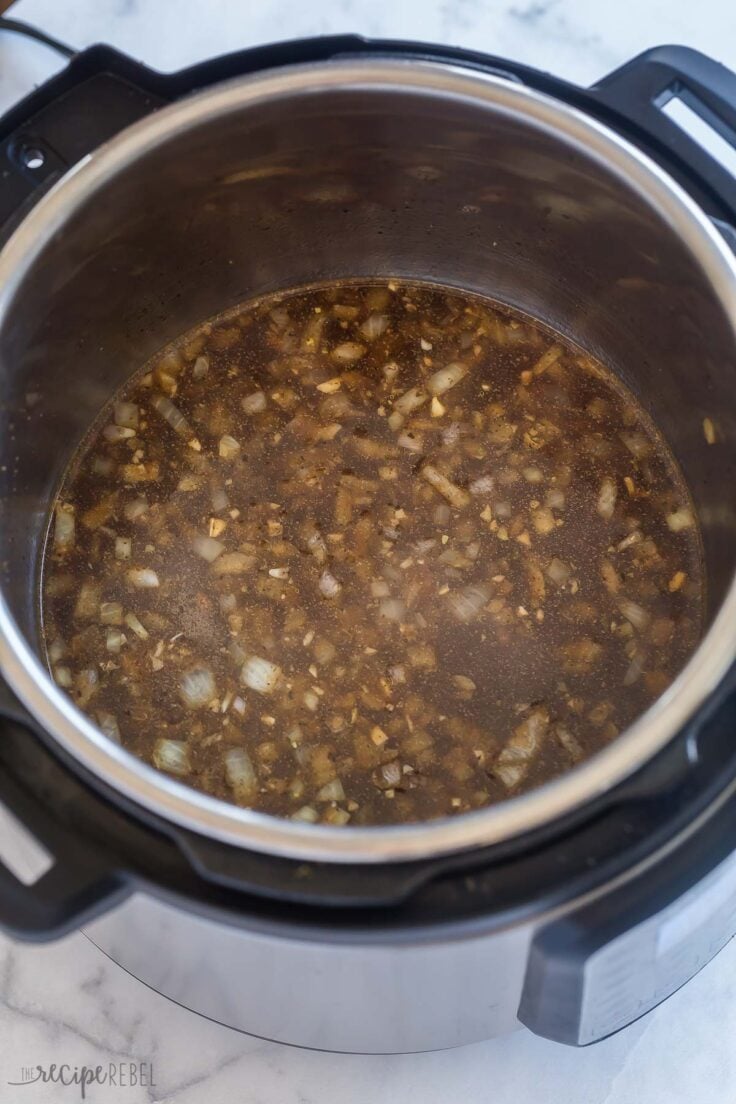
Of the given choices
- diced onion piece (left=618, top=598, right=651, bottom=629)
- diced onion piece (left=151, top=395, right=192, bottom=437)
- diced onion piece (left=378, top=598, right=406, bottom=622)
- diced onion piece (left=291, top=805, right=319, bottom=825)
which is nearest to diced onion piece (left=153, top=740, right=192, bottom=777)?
diced onion piece (left=291, top=805, right=319, bottom=825)

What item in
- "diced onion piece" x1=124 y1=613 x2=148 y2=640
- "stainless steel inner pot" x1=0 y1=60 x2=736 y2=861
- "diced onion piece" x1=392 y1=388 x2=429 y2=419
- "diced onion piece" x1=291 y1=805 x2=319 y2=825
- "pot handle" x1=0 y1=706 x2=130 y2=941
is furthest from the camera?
"diced onion piece" x1=392 y1=388 x2=429 y2=419

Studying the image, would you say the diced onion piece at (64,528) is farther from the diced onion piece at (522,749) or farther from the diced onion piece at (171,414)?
the diced onion piece at (522,749)

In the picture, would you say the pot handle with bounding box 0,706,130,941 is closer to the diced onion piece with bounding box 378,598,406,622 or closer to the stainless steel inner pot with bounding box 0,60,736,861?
the stainless steel inner pot with bounding box 0,60,736,861

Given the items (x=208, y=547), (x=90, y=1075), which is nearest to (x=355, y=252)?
(x=208, y=547)

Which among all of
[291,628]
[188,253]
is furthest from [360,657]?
[188,253]

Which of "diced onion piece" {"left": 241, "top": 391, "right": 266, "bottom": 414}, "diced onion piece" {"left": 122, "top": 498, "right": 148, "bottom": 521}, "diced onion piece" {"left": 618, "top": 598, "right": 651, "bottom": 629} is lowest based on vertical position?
"diced onion piece" {"left": 122, "top": 498, "right": 148, "bottom": 521}

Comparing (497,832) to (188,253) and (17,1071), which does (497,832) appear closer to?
(17,1071)

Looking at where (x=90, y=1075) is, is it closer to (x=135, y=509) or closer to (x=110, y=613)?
(x=110, y=613)
